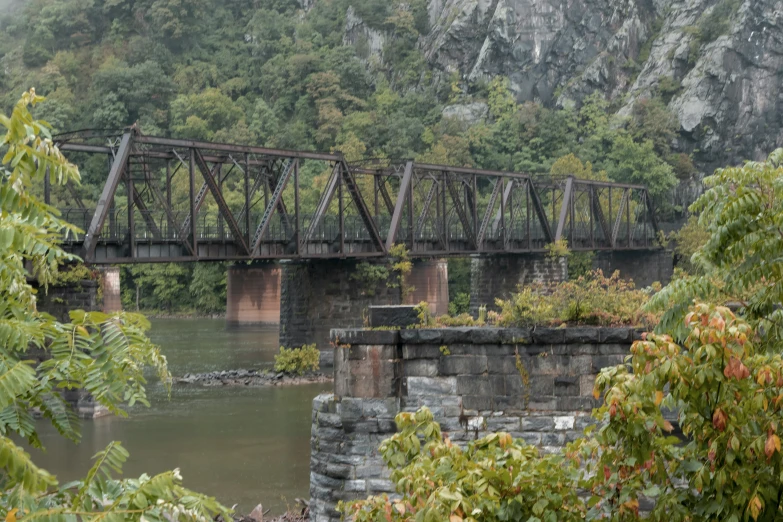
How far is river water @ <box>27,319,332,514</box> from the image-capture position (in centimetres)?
2158

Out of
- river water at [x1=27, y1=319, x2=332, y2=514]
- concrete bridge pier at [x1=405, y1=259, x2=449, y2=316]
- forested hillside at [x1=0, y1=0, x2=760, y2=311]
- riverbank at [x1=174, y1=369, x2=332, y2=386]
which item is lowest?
river water at [x1=27, y1=319, x2=332, y2=514]

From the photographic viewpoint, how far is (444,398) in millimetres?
12750

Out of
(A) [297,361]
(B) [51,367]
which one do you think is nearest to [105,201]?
(A) [297,361]

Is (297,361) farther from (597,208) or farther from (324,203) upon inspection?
(597,208)

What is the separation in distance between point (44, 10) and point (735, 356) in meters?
130

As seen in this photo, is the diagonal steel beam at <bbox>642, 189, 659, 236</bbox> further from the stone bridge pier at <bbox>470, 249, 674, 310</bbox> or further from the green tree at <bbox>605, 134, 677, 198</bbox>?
the stone bridge pier at <bbox>470, 249, 674, 310</bbox>

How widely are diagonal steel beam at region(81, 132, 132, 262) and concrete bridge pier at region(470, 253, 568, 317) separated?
34484mm

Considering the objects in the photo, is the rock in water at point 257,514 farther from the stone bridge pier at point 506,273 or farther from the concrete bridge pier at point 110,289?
the stone bridge pier at point 506,273

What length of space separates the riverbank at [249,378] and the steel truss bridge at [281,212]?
4.23 m

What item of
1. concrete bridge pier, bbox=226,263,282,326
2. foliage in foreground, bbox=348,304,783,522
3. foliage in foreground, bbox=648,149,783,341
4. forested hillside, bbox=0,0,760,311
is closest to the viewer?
foliage in foreground, bbox=348,304,783,522

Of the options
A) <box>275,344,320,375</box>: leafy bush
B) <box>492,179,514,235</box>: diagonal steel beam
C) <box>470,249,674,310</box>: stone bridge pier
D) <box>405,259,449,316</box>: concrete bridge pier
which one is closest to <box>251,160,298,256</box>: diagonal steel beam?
<box>275,344,320,375</box>: leafy bush

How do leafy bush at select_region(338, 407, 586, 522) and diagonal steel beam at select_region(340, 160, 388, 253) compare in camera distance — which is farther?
diagonal steel beam at select_region(340, 160, 388, 253)

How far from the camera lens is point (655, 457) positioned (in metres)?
8.09

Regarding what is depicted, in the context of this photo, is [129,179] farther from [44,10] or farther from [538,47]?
[44,10]
